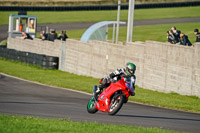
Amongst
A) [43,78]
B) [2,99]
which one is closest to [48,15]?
[43,78]

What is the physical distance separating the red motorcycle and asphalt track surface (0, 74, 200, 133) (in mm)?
265

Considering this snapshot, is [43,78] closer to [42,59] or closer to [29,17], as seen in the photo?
[42,59]

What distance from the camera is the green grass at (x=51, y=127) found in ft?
32.5

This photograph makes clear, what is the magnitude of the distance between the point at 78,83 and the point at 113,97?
11834 millimetres

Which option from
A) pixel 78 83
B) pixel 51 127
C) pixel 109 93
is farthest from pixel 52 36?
pixel 51 127

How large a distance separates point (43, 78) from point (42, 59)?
4745 millimetres

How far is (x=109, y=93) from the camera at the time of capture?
43.5ft

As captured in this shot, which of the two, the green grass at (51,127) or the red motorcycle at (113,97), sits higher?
the red motorcycle at (113,97)

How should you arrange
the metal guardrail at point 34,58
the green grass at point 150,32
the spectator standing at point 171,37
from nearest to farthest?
the spectator standing at point 171,37, the metal guardrail at point 34,58, the green grass at point 150,32

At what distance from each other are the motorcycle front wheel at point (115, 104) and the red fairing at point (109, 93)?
0.36 feet

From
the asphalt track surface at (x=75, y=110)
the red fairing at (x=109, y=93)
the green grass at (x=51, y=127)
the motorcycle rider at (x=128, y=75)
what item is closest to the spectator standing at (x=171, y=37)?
the asphalt track surface at (x=75, y=110)

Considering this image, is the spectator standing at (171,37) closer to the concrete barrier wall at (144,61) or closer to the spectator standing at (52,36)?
the concrete barrier wall at (144,61)

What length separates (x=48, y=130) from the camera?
32.7 ft

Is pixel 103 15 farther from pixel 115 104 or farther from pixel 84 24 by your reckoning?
pixel 115 104
